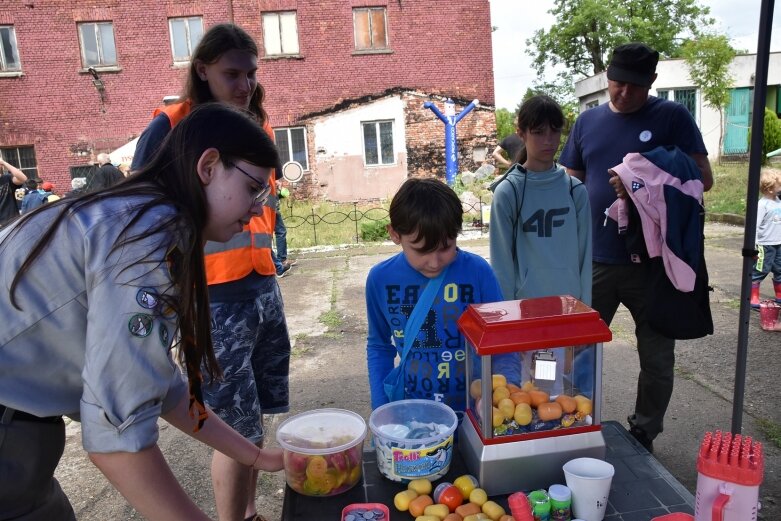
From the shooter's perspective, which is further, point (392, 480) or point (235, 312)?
point (235, 312)

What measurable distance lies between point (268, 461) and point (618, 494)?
91 centimetres

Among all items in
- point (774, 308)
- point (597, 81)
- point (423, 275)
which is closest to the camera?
point (423, 275)

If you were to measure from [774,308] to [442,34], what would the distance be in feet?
44.2

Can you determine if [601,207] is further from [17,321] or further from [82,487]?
[82,487]

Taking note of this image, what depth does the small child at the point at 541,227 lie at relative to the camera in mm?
2688

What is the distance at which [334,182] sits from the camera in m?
16.4

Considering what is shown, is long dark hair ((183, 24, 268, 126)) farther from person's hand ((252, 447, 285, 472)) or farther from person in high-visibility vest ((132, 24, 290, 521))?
person's hand ((252, 447, 285, 472))

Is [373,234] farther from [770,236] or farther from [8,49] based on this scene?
[8,49]

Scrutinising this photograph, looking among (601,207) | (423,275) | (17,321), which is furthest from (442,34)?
(17,321)

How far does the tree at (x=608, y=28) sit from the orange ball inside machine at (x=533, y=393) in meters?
31.4

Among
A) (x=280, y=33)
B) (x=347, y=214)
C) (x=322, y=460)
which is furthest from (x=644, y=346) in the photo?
(x=280, y=33)

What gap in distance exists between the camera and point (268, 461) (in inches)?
61.2

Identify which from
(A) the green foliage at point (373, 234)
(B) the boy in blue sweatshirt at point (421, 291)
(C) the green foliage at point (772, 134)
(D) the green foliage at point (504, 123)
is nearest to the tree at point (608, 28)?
(D) the green foliage at point (504, 123)

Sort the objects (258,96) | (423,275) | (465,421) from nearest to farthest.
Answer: (465,421) → (423,275) → (258,96)
